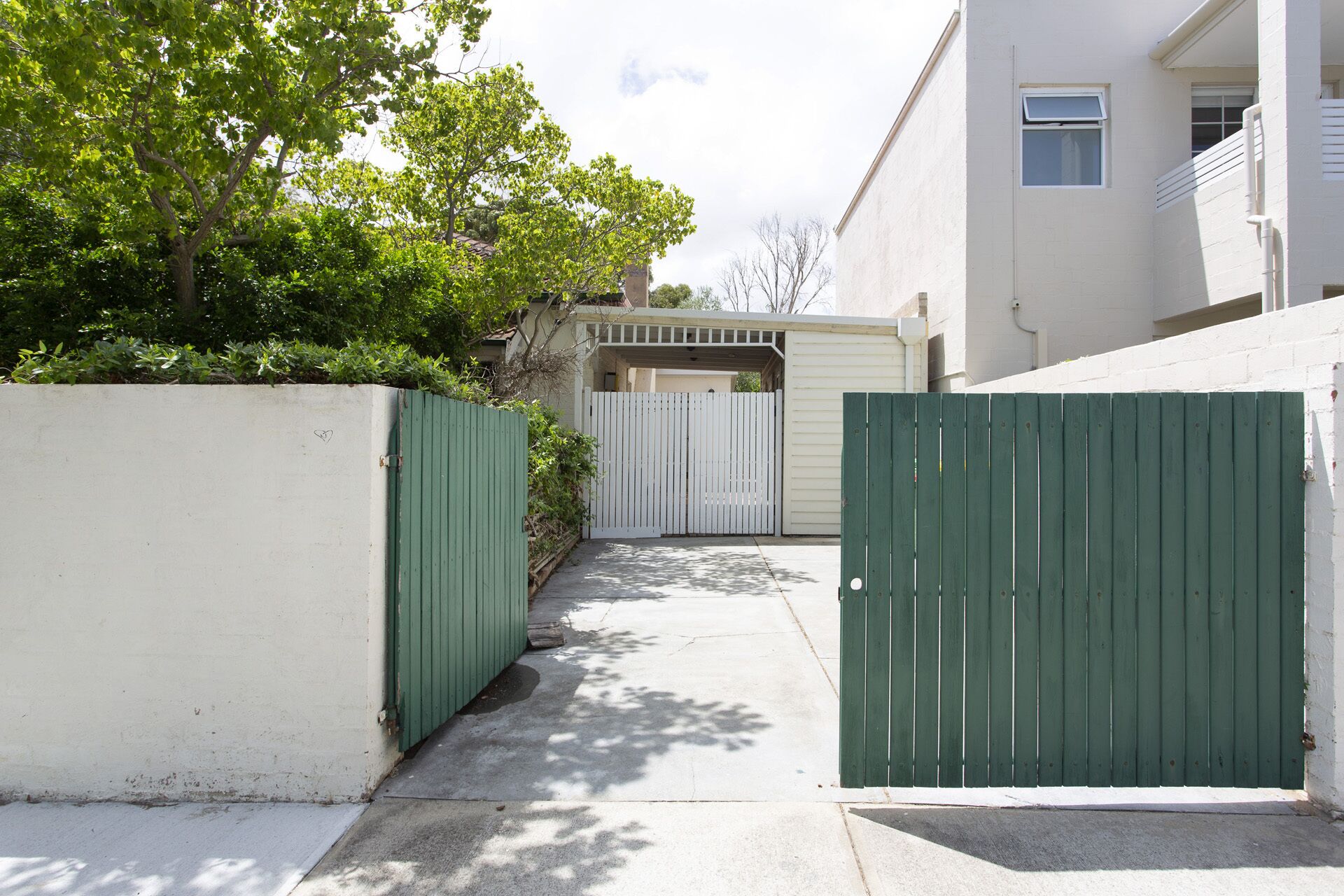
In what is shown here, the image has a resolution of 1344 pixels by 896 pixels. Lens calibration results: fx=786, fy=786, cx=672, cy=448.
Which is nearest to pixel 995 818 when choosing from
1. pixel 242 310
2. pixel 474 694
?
pixel 474 694

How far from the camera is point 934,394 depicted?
3539 millimetres

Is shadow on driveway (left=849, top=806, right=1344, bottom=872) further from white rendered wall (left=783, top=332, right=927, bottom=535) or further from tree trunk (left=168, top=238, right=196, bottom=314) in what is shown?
white rendered wall (left=783, top=332, right=927, bottom=535)

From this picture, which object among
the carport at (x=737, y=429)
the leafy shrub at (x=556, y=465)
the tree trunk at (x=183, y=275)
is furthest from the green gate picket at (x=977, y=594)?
the carport at (x=737, y=429)

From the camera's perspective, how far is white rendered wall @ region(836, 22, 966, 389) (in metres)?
10.6

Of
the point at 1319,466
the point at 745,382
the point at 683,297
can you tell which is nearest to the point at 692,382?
the point at 745,382

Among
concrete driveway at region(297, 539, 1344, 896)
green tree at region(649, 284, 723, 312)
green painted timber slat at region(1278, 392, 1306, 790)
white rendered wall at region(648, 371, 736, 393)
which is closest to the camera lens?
concrete driveway at region(297, 539, 1344, 896)

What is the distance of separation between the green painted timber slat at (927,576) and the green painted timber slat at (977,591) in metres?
0.14

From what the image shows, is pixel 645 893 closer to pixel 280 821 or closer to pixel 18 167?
pixel 280 821

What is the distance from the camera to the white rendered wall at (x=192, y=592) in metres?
3.53

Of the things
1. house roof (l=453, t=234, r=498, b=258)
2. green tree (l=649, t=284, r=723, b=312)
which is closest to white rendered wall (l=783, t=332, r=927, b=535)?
house roof (l=453, t=234, r=498, b=258)

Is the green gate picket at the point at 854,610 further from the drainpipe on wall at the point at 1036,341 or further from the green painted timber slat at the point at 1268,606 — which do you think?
the drainpipe on wall at the point at 1036,341

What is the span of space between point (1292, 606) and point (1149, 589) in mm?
615

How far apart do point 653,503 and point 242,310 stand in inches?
245

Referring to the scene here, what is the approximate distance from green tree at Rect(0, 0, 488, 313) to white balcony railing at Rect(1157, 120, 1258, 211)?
8688 mm
